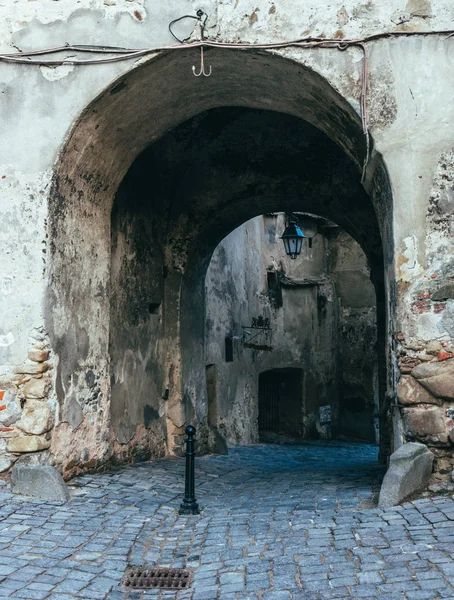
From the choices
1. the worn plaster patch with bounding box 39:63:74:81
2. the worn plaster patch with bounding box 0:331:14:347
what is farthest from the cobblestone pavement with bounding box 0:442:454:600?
the worn plaster patch with bounding box 39:63:74:81

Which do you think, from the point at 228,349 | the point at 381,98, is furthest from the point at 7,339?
the point at 228,349

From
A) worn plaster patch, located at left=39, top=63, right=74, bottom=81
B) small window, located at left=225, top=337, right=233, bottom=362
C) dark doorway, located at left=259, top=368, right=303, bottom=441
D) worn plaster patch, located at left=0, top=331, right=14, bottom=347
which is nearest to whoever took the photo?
worn plaster patch, located at left=0, top=331, right=14, bottom=347

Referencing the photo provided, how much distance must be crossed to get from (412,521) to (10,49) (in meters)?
4.73

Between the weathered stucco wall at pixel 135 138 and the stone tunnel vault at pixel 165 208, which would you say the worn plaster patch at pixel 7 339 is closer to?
the weathered stucco wall at pixel 135 138

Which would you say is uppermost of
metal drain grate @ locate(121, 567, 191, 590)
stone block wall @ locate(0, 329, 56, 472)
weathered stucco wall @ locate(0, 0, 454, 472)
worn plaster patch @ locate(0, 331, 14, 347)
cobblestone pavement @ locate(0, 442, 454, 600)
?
weathered stucco wall @ locate(0, 0, 454, 472)

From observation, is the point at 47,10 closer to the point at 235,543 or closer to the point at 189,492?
the point at 189,492

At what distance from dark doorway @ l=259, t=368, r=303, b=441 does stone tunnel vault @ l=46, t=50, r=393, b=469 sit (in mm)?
6947

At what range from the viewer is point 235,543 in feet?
14.2

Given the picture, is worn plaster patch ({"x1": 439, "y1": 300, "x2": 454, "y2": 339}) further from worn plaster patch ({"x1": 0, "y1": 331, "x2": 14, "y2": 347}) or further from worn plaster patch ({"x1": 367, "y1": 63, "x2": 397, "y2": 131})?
worn plaster patch ({"x1": 0, "y1": 331, "x2": 14, "y2": 347})

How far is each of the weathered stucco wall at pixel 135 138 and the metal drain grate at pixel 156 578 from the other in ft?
5.94

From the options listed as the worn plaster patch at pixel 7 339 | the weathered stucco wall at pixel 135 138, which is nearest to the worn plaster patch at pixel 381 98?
the weathered stucco wall at pixel 135 138

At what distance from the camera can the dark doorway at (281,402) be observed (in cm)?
1636

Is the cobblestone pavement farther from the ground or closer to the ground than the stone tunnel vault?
closer to the ground

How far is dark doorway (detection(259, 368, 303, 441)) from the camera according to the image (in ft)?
53.7
